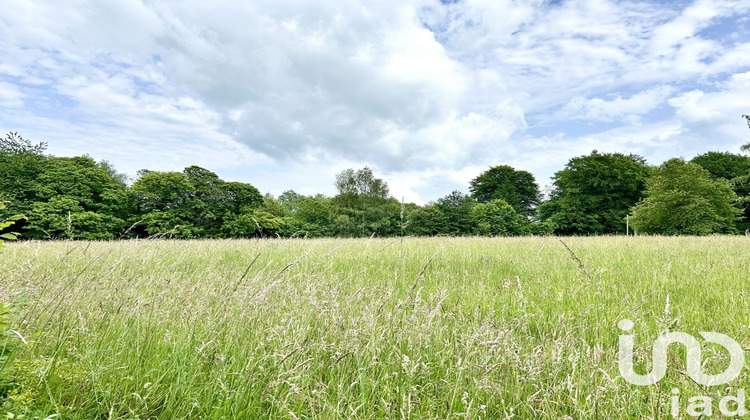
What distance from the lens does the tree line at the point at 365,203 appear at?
32125mm

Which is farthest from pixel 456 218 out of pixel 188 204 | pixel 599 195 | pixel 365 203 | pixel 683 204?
pixel 188 204

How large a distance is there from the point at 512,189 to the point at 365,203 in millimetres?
27722

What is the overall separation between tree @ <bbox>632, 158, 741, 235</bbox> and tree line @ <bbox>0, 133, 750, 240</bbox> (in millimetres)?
98

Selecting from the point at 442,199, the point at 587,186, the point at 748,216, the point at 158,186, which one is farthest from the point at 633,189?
the point at 158,186

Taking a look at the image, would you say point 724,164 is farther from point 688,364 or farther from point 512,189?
point 688,364

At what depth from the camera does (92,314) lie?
260cm

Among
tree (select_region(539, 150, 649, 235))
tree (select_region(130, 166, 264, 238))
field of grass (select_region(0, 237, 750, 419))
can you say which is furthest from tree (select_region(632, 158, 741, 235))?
tree (select_region(130, 166, 264, 238))

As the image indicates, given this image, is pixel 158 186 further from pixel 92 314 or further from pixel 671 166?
pixel 671 166

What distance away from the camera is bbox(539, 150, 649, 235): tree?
4522 cm

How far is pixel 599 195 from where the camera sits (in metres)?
46.5

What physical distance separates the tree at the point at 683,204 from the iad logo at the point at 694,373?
117 ft

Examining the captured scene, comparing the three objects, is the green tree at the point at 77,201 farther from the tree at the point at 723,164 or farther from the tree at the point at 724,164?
the tree at the point at 723,164

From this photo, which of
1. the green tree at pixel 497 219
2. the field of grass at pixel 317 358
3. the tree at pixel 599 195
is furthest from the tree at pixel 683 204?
the field of grass at pixel 317 358

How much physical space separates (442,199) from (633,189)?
26555 millimetres
